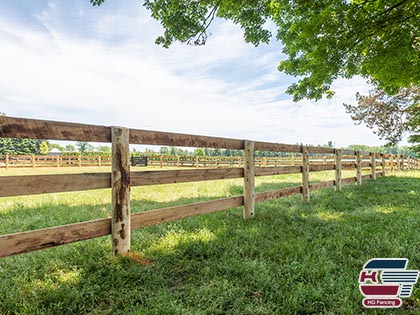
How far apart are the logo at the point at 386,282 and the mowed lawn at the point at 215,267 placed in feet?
0.24

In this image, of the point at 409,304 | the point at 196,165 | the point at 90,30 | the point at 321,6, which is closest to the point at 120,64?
the point at 90,30

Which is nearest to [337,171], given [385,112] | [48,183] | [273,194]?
[273,194]

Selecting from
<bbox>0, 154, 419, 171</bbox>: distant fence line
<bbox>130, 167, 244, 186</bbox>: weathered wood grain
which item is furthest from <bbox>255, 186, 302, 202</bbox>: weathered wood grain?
<bbox>0, 154, 419, 171</bbox>: distant fence line

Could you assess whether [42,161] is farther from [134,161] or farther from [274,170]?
[274,170]

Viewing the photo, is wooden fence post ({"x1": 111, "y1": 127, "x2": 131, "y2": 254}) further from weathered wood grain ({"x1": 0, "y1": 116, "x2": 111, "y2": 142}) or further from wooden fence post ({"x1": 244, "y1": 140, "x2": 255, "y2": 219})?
wooden fence post ({"x1": 244, "y1": 140, "x2": 255, "y2": 219})

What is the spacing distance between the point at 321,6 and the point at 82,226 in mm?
5551

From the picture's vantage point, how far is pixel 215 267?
244cm

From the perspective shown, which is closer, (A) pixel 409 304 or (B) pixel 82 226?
(A) pixel 409 304

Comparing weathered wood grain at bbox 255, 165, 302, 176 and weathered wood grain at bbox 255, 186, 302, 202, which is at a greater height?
weathered wood grain at bbox 255, 165, 302, 176

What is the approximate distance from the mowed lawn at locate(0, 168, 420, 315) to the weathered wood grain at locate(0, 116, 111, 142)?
4.35 ft

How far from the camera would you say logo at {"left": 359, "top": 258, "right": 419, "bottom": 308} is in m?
1.94

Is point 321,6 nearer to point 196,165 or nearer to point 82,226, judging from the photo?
point 82,226

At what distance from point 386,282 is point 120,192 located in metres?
2.88

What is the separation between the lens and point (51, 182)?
88.3 inches
